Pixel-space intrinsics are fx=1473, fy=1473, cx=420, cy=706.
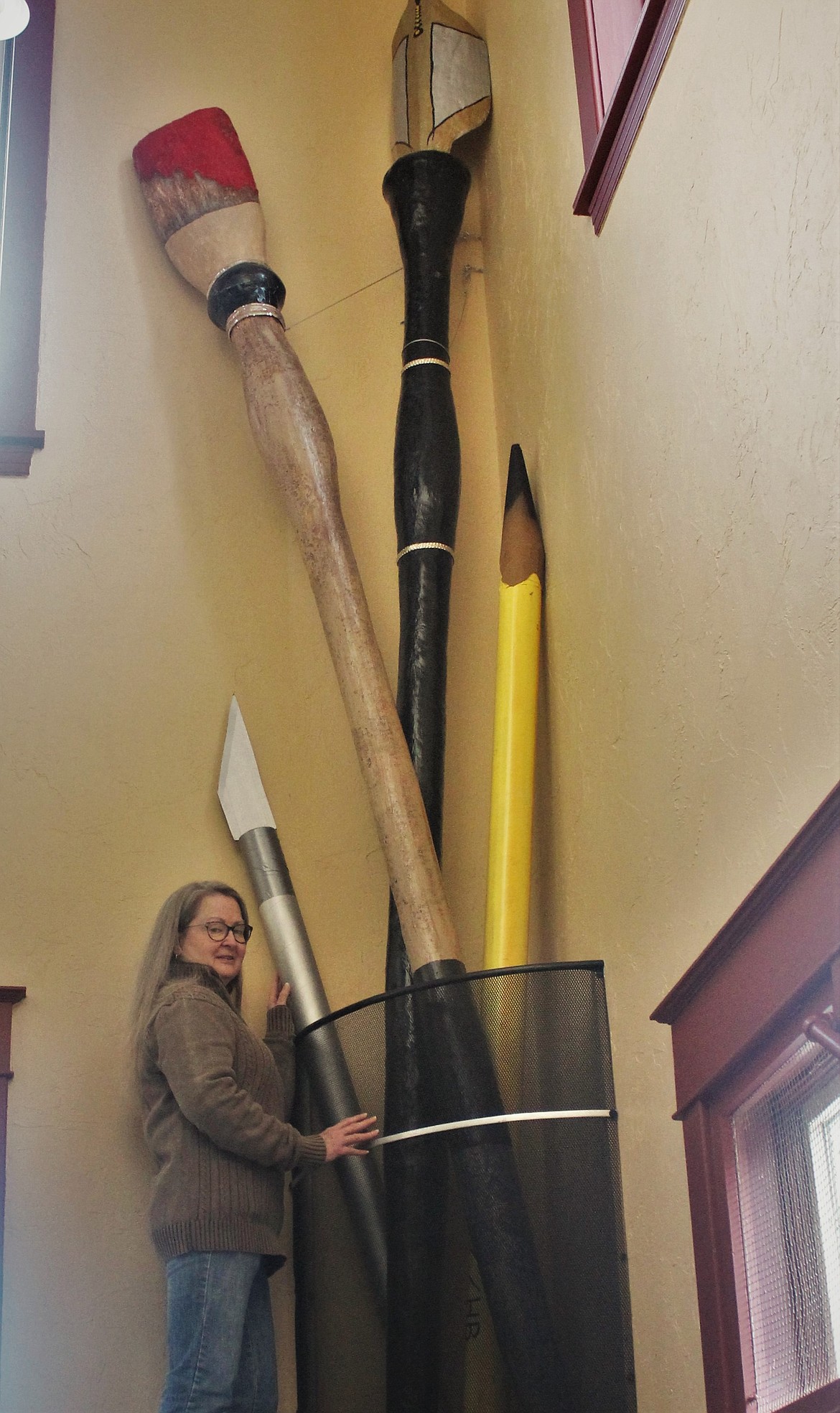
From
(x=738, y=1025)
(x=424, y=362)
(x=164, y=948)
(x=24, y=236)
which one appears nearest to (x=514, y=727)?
(x=164, y=948)

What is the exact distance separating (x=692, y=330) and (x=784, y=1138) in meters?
1.28

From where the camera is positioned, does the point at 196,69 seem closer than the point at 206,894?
No

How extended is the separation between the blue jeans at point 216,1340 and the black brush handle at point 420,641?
257 millimetres

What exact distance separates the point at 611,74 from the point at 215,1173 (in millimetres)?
2354

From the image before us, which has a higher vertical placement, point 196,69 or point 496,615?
point 196,69

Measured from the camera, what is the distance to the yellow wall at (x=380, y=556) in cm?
216

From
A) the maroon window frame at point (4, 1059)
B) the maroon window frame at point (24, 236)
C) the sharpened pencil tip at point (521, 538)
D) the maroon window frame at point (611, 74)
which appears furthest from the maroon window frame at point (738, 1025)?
the maroon window frame at point (24, 236)

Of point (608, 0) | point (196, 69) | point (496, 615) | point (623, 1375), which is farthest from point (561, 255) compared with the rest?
point (623, 1375)

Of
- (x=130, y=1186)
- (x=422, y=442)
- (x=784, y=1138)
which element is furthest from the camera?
(x=422, y=442)

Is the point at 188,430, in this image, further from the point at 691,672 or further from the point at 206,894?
the point at 691,672

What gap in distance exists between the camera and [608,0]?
3205 millimetres

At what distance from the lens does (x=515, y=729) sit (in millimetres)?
3174

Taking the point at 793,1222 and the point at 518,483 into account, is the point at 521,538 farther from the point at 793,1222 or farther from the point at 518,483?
the point at 793,1222

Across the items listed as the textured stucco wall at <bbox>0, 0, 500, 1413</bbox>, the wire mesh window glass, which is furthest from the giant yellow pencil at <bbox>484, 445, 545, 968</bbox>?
the wire mesh window glass
